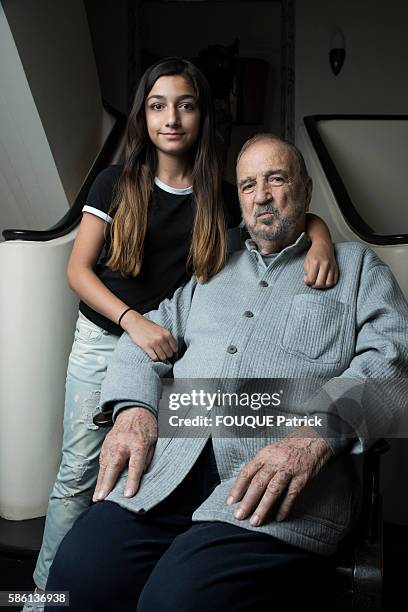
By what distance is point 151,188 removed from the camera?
2.31 metres

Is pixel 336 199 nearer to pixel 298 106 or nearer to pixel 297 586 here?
pixel 297 586

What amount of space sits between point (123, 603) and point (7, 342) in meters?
1.39

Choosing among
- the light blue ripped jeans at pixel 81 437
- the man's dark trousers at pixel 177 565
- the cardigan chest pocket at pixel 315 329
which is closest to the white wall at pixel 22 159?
the light blue ripped jeans at pixel 81 437

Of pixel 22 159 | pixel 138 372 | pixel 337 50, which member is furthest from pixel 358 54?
pixel 138 372

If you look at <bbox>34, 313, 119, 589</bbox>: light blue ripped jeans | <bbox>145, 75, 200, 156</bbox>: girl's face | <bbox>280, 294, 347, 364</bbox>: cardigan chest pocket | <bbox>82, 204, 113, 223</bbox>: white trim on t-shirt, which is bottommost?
<bbox>34, 313, 119, 589</bbox>: light blue ripped jeans

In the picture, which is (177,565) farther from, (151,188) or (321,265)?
(151,188)

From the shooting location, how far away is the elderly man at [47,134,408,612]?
5.18 feet

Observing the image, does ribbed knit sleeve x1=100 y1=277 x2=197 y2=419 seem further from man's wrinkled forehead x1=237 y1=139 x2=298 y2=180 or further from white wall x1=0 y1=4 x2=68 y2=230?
white wall x1=0 y1=4 x2=68 y2=230

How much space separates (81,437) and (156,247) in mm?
662

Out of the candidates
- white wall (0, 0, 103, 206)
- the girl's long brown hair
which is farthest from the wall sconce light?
the girl's long brown hair

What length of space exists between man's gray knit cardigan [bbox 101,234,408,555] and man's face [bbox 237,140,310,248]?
0.23 feet

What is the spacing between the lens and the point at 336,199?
3.49 m

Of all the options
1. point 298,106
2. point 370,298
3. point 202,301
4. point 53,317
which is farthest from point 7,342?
point 298,106

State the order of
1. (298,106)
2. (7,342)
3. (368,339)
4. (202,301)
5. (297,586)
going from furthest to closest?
(298,106), (7,342), (202,301), (368,339), (297,586)
